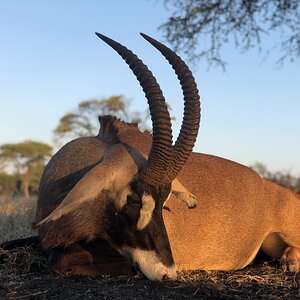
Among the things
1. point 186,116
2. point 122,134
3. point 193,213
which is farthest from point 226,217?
point 186,116

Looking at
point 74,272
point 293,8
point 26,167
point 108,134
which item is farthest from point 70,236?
point 26,167

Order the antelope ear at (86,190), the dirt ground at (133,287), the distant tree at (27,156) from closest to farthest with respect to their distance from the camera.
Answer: the dirt ground at (133,287)
the antelope ear at (86,190)
the distant tree at (27,156)

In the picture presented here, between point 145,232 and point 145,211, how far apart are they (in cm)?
14

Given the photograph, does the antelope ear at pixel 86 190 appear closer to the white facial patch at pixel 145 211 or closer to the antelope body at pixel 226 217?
the white facial patch at pixel 145 211

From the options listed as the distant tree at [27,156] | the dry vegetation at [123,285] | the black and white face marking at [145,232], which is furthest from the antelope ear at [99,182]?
the distant tree at [27,156]

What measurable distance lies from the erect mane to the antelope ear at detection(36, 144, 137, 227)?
492mm

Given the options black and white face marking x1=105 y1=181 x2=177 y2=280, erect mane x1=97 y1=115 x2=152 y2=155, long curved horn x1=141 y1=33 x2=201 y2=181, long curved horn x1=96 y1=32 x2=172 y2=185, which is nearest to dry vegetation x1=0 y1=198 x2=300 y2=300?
black and white face marking x1=105 y1=181 x2=177 y2=280

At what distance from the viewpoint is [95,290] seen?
388cm

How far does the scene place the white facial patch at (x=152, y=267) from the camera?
13.3 ft

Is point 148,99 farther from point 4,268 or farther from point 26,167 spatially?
point 26,167

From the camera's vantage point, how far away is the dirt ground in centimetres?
377

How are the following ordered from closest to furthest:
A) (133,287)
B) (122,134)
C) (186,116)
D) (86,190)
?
1. (133,287)
2. (86,190)
3. (186,116)
4. (122,134)

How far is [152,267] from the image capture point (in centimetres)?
405

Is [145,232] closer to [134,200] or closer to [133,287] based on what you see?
[134,200]
